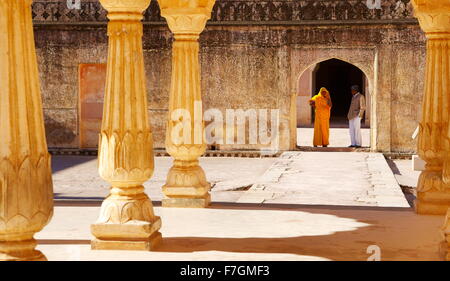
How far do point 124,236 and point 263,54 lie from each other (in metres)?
11.0

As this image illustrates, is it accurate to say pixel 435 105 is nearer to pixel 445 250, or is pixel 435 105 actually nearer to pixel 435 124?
pixel 435 124

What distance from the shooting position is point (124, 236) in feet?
18.7

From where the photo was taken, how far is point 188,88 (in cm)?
778

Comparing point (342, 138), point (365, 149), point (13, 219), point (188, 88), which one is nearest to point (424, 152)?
point (188, 88)

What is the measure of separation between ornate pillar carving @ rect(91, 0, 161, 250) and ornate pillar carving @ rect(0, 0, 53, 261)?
5.82ft

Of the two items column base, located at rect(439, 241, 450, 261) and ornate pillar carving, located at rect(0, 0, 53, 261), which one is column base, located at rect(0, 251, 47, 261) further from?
column base, located at rect(439, 241, 450, 261)

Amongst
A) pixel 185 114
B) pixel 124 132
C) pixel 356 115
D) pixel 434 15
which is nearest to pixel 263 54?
pixel 356 115

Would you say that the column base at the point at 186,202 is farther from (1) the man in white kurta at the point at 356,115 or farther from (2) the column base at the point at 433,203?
(1) the man in white kurta at the point at 356,115

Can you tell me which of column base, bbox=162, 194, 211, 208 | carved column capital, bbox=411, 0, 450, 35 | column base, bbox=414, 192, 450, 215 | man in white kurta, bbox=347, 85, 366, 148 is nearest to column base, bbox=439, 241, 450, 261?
column base, bbox=414, 192, 450, 215

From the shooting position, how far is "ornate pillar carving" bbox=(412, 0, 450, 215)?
719cm

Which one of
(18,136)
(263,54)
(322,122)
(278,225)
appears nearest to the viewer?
(18,136)

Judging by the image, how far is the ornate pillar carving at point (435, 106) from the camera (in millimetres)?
7188
